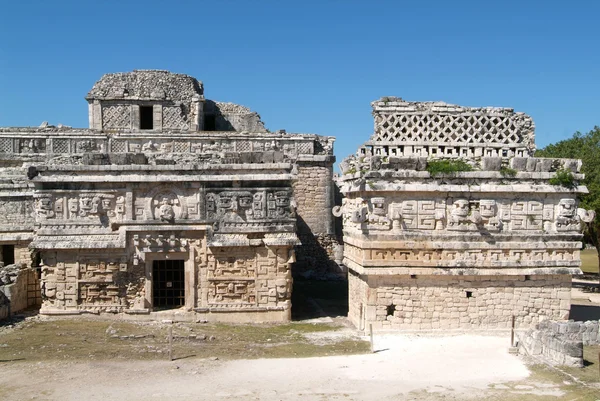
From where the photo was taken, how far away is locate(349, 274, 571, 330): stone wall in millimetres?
13227

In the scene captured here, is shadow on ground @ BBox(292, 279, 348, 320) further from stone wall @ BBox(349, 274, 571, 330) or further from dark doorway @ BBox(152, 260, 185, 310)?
dark doorway @ BBox(152, 260, 185, 310)

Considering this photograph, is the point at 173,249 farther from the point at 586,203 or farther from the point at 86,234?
the point at 586,203

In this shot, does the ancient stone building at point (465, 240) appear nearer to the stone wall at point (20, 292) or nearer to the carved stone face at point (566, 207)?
the carved stone face at point (566, 207)

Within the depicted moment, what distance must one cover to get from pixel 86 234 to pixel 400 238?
7793 millimetres

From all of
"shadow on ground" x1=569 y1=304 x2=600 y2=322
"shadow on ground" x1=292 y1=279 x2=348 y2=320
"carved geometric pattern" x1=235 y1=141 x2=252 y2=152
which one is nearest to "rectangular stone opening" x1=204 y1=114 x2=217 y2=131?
"carved geometric pattern" x1=235 y1=141 x2=252 y2=152

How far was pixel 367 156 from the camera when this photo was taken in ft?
45.8

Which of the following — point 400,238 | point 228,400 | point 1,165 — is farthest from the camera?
point 1,165

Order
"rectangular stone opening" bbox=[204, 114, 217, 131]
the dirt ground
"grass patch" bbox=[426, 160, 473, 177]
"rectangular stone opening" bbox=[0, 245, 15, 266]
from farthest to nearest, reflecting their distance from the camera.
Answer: "rectangular stone opening" bbox=[204, 114, 217, 131], "rectangular stone opening" bbox=[0, 245, 15, 266], "grass patch" bbox=[426, 160, 473, 177], the dirt ground

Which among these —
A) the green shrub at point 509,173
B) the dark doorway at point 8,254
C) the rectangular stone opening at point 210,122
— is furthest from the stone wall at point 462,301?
the rectangular stone opening at point 210,122

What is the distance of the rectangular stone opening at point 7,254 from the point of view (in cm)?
1703

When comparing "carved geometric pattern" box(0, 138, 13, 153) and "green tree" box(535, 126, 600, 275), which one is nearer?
"green tree" box(535, 126, 600, 275)

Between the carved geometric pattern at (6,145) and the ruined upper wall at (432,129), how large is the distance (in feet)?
48.1

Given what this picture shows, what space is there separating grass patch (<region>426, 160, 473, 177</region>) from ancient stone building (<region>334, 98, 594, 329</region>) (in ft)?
0.08

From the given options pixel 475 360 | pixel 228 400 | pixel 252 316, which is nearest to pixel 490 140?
pixel 475 360
